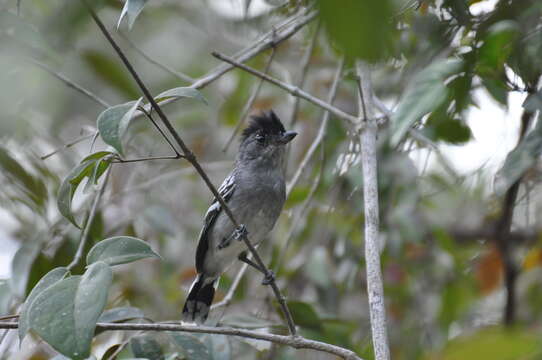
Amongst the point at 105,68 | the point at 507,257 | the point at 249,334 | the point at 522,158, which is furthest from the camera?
the point at 105,68

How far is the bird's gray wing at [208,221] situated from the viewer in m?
3.91

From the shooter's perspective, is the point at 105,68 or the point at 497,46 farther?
the point at 105,68

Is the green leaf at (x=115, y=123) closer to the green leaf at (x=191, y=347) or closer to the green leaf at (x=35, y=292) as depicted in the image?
the green leaf at (x=35, y=292)

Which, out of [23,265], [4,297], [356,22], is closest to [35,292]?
[4,297]

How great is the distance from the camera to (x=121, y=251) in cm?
206

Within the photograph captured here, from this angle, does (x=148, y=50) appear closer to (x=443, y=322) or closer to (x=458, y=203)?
(x=458, y=203)

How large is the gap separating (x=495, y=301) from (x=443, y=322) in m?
1.91

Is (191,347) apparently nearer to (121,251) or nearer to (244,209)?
(121,251)

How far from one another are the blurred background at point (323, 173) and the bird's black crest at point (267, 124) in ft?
0.35

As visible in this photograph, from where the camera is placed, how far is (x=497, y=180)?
8.17ft

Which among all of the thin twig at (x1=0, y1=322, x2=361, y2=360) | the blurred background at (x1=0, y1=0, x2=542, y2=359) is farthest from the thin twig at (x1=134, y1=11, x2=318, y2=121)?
the thin twig at (x1=0, y1=322, x2=361, y2=360)

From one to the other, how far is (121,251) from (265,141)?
225 centimetres

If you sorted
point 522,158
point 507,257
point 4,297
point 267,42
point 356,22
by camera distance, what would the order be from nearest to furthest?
point 356,22 < point 522,158 < point 4,297 < point 267,42 < point 507,257

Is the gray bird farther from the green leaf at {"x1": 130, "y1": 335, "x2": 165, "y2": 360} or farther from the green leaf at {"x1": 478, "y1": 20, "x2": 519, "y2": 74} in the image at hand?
the green leaf at {"x1": 478, "y1": 20, "x2": 519, "y2": 74}
